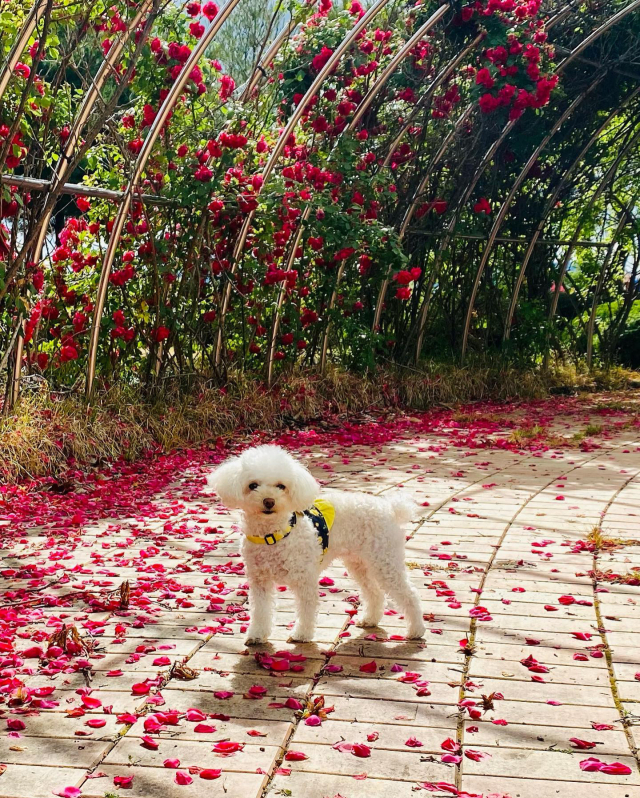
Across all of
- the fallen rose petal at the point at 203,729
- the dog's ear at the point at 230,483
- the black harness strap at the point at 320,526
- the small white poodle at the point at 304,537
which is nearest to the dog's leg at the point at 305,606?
the small white poodle at the point at 304,537

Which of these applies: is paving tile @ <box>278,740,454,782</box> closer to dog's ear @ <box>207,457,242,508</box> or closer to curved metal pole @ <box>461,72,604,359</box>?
dog's ear @ <box>207,457,242,508</box>

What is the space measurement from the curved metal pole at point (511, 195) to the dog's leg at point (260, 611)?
8500mm

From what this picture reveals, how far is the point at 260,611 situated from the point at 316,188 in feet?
21.1

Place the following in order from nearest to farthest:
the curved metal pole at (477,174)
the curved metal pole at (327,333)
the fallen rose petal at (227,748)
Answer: the fallen rose petal at (227,748) → the curved metal pole at (327,333) → the curved metal pole at (477,174)

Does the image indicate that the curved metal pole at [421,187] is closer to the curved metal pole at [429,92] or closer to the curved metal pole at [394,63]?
the curved metal pole at [429,92]

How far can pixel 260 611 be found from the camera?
10.4 ft

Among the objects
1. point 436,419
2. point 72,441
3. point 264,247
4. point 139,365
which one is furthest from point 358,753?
point 436,419

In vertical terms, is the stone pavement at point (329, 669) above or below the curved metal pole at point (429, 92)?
below

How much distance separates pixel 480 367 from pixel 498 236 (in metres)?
1.78

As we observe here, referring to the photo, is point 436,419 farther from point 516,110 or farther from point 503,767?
point 503,767

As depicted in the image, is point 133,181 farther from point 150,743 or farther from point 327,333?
point 150,743

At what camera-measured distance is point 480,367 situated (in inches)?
452

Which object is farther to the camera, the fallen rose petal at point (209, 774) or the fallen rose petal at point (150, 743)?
the fallen rose petal at point (150, 743)

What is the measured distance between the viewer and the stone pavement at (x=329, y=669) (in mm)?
2271
